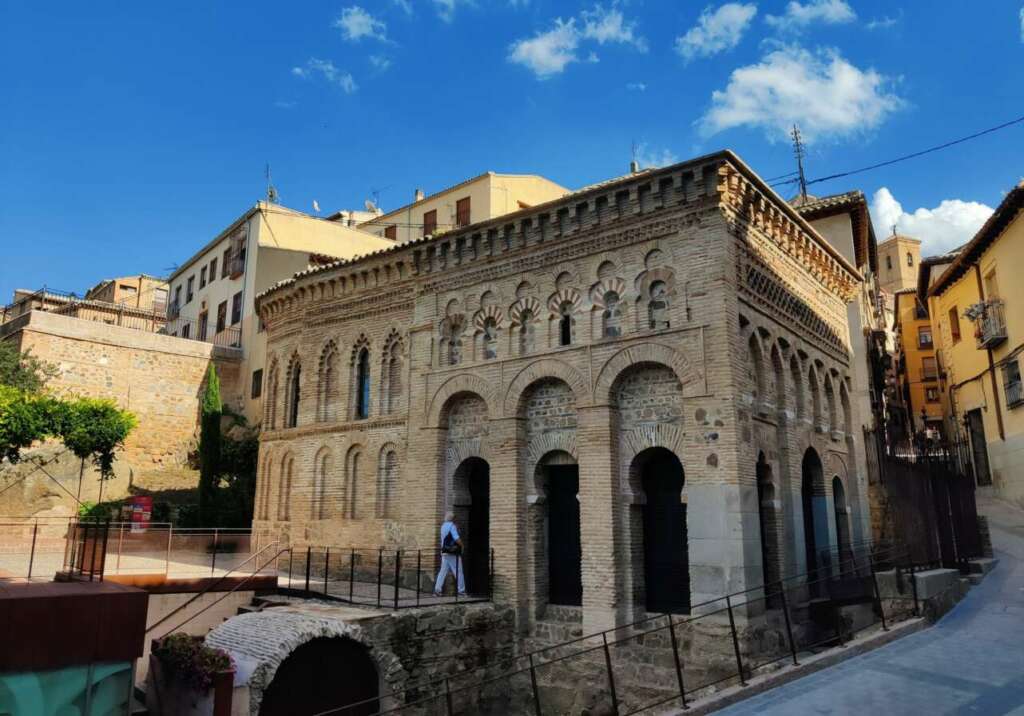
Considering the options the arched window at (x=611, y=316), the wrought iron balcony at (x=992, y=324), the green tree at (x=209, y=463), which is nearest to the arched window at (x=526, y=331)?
the arched window at (x=611, y=316)

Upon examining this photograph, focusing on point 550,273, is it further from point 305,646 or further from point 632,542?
point 305,646

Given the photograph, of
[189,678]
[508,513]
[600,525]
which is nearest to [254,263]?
[508,513]

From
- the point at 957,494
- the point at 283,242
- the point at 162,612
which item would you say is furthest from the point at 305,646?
the point at 283,242

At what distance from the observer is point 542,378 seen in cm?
1489

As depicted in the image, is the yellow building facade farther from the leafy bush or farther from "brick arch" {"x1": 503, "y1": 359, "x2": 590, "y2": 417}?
the leafy bush

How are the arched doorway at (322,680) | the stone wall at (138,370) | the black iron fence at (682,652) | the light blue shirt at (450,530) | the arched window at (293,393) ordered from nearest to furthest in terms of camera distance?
the arched doorway at (322,680), the black iron fence at (682,652), the light blue shirt at (450,530), the arched window at (293,393), the stone wall at (138,370)

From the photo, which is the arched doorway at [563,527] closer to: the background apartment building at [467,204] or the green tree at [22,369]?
the background apartment building at [467,204]

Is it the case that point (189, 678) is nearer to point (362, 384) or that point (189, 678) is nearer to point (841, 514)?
point (362, 384)

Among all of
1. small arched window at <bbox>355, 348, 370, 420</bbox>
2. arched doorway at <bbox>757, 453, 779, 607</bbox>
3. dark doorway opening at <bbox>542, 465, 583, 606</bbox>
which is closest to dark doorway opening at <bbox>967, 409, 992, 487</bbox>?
arched doorway at <bbox>757, 453, 779, 607</bbox>

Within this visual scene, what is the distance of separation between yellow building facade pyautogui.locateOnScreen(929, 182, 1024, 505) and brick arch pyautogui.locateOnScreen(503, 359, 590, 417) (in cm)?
1634

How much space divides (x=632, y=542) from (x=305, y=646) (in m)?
5.86

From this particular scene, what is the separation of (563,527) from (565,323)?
4.09 m

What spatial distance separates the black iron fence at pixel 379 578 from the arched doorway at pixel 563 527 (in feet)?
4.11

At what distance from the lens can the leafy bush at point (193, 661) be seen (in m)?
10.2
